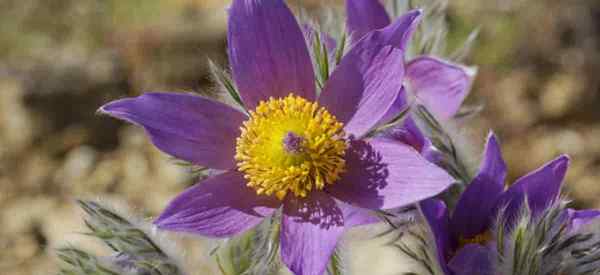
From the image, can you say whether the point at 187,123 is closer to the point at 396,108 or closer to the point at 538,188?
the point at 396,108

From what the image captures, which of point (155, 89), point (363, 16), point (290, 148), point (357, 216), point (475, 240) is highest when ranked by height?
point (363, 16)

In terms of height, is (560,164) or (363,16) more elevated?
(363,16)

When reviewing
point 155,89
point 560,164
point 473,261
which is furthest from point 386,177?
point 155,89

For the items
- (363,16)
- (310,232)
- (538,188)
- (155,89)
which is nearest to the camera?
(310,232)

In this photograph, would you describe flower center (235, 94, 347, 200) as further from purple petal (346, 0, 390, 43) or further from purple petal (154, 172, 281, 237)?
purple petal (346, 0, 390, 43)

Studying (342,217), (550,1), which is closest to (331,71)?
(342,217)

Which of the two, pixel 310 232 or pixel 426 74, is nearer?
pixel 310 232

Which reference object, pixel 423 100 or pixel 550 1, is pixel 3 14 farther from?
pixel 423 100
